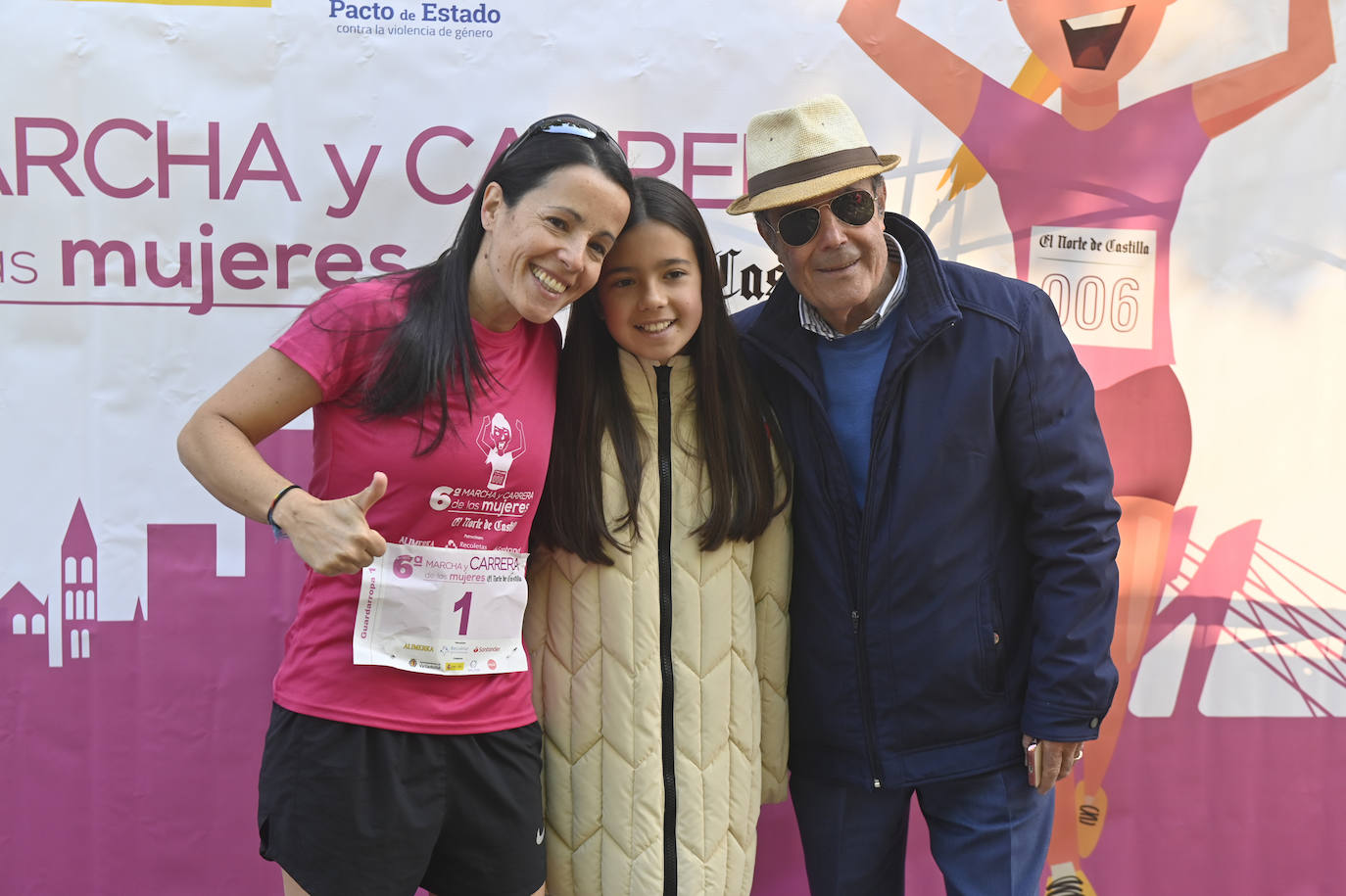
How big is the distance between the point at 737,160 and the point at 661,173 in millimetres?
210

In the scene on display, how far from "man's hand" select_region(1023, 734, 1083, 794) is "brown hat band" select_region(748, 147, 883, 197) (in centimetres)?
122

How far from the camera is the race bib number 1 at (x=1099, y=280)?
2.85 metres

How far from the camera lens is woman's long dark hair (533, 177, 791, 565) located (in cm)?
193

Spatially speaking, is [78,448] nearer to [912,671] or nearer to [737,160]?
[737,160]

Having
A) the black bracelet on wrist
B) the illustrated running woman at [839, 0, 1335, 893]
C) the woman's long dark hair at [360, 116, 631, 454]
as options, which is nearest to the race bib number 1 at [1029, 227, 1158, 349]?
the illustrated running woman at [839, 0, 1335, 893]

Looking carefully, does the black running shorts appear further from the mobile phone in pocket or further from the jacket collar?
the mobile phone in pocket

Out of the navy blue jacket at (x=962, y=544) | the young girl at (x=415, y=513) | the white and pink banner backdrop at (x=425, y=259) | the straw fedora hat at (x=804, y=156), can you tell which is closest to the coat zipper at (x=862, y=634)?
the navy blue jacket at (x=962, y=544)

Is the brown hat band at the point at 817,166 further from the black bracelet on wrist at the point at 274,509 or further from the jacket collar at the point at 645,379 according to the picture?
the black bracelet on wrist at the point at 274,509

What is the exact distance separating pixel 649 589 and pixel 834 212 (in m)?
0.85

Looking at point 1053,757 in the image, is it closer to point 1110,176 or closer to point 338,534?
point 338,534

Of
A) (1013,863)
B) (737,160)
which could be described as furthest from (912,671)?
(737,160)

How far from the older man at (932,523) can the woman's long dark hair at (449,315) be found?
48cm

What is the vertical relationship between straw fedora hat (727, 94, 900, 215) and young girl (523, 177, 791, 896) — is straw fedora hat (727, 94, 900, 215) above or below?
above

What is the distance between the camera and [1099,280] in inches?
113
